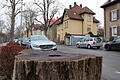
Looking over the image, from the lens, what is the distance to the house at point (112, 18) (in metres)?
21.1

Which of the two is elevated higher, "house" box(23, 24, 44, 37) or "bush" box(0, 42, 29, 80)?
"house" box(23, 24, 44, 37)

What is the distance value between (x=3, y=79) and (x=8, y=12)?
21.9m

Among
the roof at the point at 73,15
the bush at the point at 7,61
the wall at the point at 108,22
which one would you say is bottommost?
the bush at the point at 7,61

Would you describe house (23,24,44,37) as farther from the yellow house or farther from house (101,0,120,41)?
house (101,0,120,41)

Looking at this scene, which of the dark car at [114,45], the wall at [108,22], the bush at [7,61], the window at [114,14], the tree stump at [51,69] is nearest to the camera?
the tree stump at [51,69]

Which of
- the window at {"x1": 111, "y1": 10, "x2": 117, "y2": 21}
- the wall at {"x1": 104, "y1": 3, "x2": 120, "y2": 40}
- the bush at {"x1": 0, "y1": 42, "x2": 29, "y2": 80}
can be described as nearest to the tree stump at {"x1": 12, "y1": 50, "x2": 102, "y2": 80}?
the bush at {"x1": 0, "y1": 42, "x2": 29, "y2": 80}

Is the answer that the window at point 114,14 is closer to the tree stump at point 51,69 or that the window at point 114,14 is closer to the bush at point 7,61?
the bush at point 7,61

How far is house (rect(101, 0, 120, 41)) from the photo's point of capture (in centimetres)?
2110

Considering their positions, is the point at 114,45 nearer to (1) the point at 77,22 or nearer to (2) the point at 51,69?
(2) the point at 51,69

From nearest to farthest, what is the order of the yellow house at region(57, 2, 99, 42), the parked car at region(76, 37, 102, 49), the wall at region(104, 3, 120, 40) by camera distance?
the parked car at region(76, 37, 102, 49) → the wall at region(104, 3, 120, 40) → the yellow house at region(57, 2, 99, 42)

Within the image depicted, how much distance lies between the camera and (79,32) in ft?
119

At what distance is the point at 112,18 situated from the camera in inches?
881

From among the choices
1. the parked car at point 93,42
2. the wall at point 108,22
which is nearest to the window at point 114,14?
the wall at point 108,22

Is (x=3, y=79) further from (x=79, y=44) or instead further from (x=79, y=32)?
(x=79, y=32)
